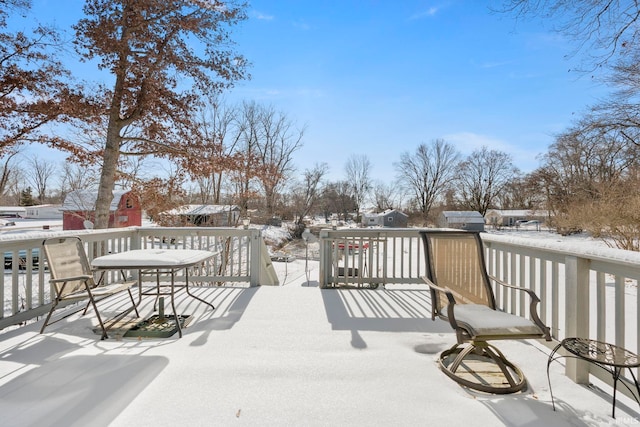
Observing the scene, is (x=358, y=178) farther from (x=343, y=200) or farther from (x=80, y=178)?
(x=80, y=178)

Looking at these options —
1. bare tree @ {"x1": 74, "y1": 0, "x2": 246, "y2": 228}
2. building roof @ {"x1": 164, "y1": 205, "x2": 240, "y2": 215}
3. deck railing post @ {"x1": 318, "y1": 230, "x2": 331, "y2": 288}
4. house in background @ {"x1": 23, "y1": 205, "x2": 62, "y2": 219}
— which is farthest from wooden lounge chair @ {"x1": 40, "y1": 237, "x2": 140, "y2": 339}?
house in background @ {"x1": 23, "y1": 205, "x2": 62, "y2": 219}

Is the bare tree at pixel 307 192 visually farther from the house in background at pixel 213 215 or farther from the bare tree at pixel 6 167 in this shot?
the bare tree at pixel 6 167

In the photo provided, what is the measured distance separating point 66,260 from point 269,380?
2.39 metres

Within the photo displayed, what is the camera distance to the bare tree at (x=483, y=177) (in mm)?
38844

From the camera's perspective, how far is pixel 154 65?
6090 millimetres

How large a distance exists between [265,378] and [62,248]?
245 cm

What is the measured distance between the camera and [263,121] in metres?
21.2

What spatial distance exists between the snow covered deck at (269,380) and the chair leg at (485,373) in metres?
0.05

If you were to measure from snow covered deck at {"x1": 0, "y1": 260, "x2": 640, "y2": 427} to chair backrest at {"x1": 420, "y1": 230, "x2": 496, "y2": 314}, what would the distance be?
0.50m

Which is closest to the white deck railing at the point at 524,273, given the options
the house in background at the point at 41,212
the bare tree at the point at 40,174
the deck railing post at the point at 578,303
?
the deck railing post at the point at 578,303

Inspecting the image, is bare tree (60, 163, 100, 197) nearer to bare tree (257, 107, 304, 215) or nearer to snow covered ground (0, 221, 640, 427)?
snow covered ground (0, 221, 640, 427)

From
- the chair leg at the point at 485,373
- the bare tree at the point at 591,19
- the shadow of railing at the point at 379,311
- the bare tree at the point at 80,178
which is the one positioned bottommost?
the shadow of railing at the point at 379,311

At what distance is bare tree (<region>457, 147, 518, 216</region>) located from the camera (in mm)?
38844

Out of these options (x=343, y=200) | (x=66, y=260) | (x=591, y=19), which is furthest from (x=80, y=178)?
(x=343, y=200)
